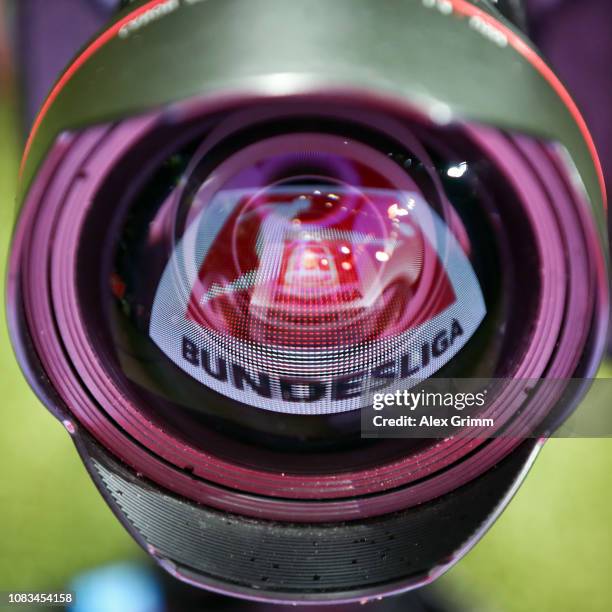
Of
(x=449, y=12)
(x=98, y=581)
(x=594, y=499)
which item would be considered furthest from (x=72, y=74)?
(x=594, y=499)

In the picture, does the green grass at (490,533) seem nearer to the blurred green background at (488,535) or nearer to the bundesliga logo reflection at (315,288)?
the blurred green background at (488,535)

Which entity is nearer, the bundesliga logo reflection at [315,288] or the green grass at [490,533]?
the bundesliga logo reflection at [315,288]

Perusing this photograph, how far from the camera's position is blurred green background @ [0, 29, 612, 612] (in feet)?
2.02

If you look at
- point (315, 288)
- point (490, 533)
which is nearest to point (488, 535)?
point (490, 533)

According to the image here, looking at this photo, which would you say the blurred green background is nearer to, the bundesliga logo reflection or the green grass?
the green grass

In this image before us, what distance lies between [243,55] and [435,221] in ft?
0.58

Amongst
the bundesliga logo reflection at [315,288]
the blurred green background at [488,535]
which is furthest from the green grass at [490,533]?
the bundesliga logo reflection at [315,288]

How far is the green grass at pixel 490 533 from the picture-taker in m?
0.62

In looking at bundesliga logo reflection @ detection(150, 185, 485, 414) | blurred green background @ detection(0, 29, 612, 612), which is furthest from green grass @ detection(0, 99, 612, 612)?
bundesliga logo reflection @ detection(150, 185, 485, 414)

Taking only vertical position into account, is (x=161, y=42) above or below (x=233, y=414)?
above

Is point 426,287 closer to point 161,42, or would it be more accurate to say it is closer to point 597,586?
point 161,42

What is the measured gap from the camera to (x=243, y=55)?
0.95 feet

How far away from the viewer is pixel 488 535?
66 cm

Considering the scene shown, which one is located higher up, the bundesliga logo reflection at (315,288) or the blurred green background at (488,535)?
the bundesliga logo reflection at (315,288)
